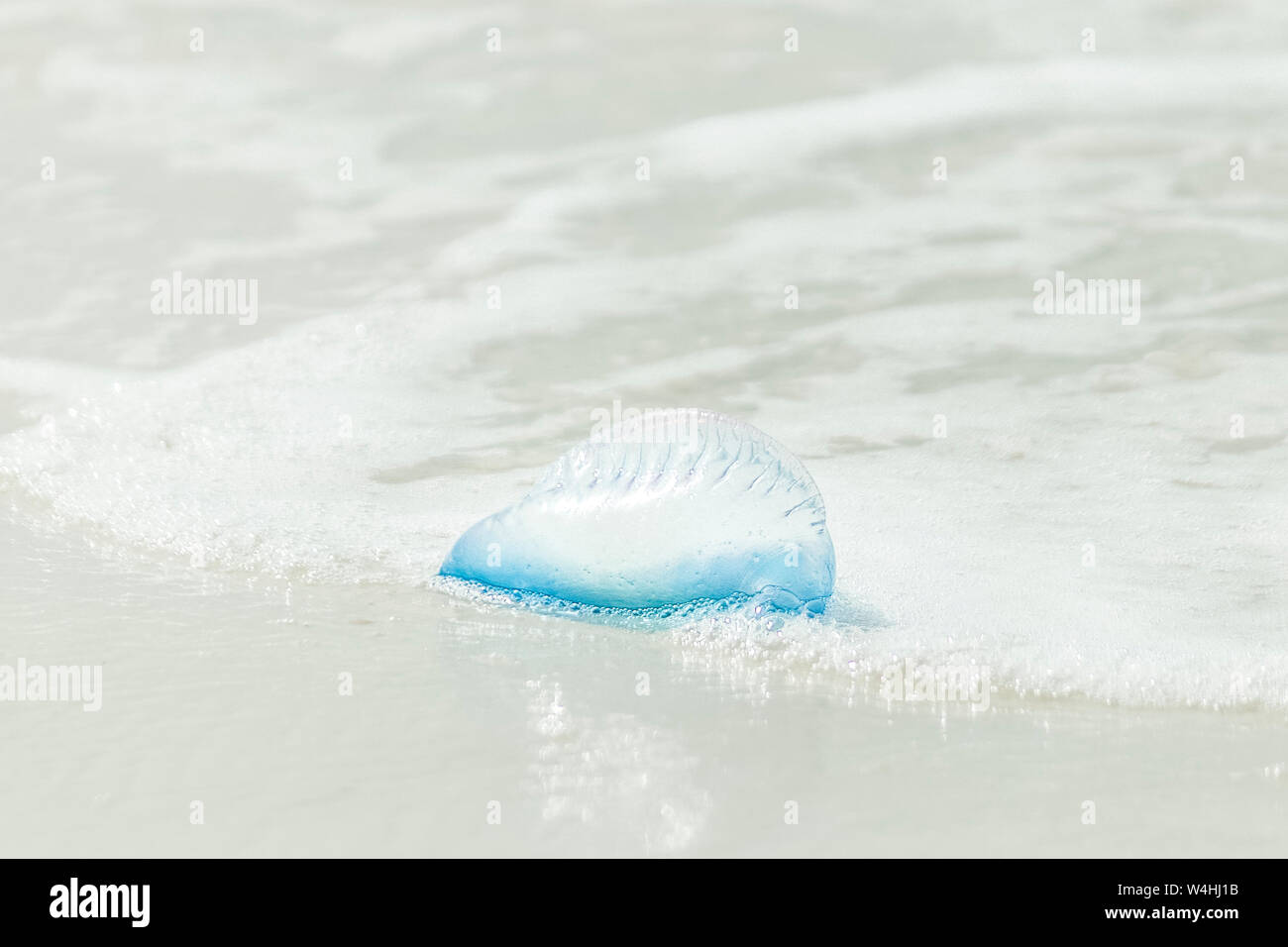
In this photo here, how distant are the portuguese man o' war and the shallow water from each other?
0.44ft

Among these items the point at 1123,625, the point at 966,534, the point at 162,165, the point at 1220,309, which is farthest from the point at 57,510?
the point at 1220,309

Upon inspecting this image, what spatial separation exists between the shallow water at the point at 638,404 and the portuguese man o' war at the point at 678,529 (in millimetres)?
133

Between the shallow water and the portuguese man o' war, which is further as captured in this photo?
the portuguese man o' war

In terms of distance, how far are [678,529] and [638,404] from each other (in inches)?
63.6

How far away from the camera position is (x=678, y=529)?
3051 mm

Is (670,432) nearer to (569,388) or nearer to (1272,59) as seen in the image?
(569,388)

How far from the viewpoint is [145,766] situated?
2318 mm

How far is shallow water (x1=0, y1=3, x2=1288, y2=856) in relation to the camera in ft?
7.67

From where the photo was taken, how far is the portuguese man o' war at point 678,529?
304cm

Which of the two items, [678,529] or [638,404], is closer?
[678,529]

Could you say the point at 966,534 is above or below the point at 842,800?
above

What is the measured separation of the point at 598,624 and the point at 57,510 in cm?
158

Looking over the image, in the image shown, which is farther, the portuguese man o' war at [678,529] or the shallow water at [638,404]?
the portuguese man o' war at [678,529]

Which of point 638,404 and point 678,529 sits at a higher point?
point 638,404
